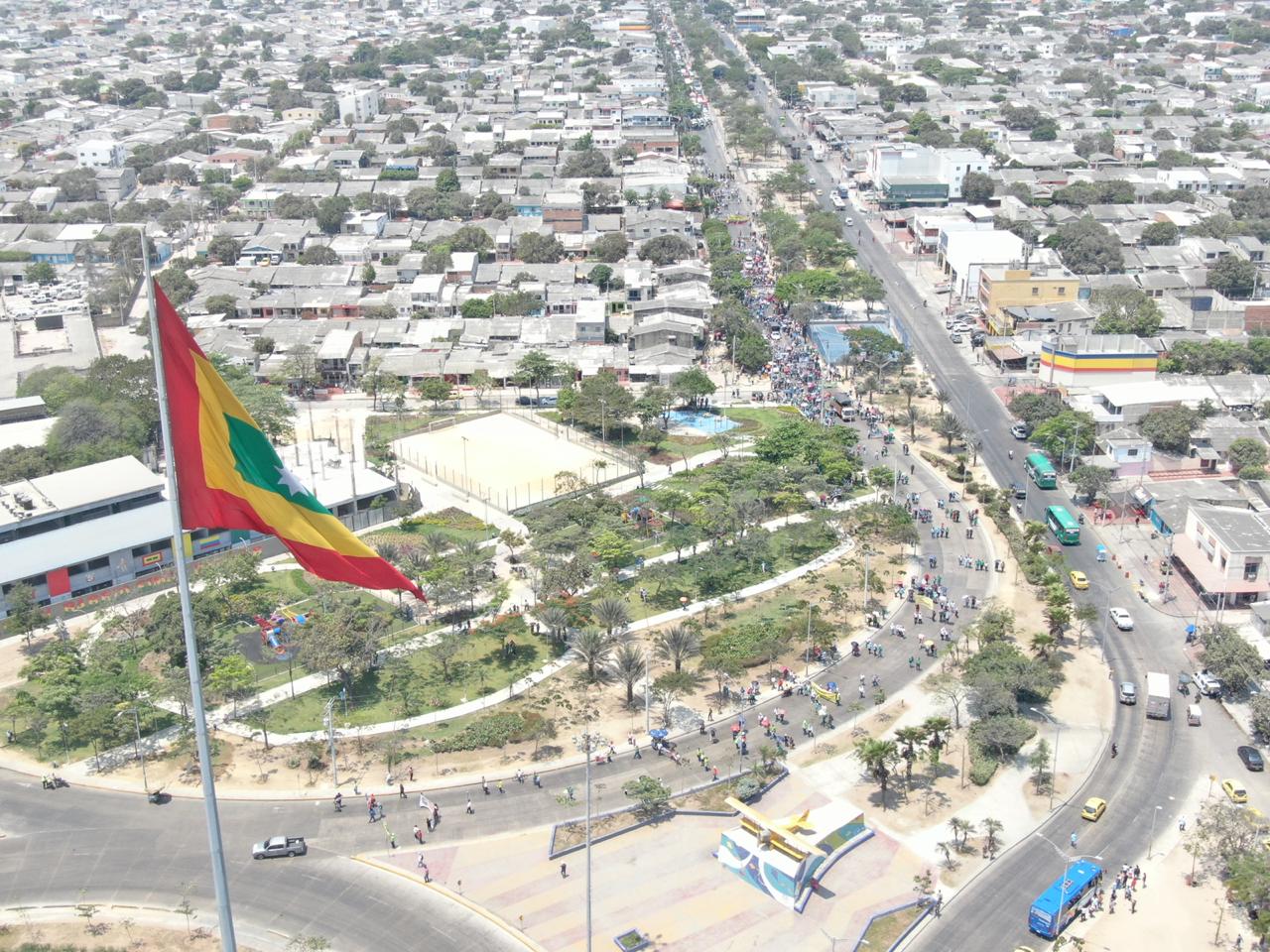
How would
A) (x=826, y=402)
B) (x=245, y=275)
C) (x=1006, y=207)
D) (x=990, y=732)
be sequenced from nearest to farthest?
(x=990, y=732)
(x=826, y=402)
(x=245, y=275)
(x=1006, y=207)

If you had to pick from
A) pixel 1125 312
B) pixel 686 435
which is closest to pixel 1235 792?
pixel 686 435

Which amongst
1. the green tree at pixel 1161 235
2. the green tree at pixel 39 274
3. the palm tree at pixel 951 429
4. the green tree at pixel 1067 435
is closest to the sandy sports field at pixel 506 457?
the palm tree at pixel 951 429

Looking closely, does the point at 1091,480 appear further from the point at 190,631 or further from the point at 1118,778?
the point at 190,631

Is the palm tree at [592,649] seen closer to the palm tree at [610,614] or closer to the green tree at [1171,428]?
the palm tree at [610,614]

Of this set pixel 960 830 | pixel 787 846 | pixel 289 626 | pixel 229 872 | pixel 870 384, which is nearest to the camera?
pixel 787 846

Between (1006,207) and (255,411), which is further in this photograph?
(1006,207)

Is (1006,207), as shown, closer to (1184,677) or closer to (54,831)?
(1184,677)

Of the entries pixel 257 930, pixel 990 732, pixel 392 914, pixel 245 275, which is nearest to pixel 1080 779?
pixel 990 732

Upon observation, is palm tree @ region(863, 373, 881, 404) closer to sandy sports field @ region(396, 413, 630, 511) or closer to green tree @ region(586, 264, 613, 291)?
sandy sports field @ region(396, 413, 630, 511)
